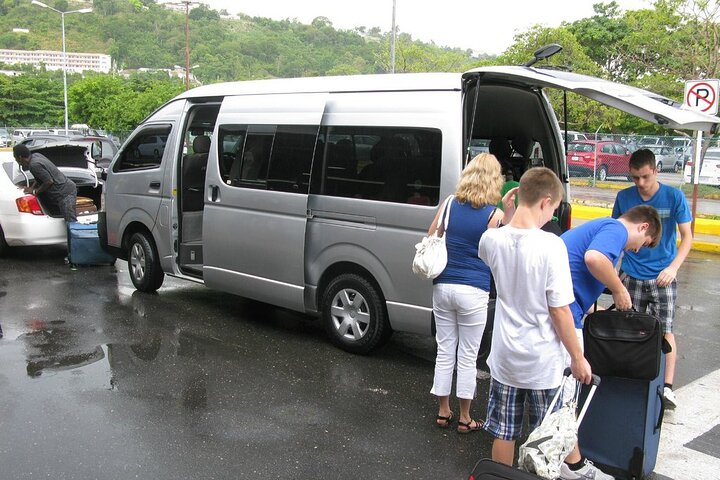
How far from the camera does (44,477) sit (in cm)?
385

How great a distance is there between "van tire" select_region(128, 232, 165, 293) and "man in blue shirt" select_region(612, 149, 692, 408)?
517 cm

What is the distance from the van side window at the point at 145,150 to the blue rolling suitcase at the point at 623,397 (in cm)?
552

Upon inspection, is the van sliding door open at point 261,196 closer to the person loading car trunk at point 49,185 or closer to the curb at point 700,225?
the person loading car trunk at point 49,185

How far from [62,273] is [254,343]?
4193mm

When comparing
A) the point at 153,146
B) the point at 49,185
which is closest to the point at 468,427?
the point at 153,146

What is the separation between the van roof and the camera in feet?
17.5

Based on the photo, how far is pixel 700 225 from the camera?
1362cm

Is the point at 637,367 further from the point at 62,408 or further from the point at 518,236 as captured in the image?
the point at 62,408

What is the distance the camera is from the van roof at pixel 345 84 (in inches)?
210

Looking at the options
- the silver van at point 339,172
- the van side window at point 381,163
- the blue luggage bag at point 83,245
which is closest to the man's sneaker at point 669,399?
the silver van at point 339,172

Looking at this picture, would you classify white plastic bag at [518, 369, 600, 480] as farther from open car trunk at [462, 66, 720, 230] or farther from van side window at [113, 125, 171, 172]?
van side window at [113, 125, 171, 172]

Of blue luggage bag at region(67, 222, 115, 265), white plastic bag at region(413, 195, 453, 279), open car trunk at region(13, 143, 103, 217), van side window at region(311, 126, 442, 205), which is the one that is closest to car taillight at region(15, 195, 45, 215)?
blue luggage bag at region(67, 222, 115, 265)

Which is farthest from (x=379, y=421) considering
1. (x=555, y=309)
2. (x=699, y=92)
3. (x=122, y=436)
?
(x=699, y=92)

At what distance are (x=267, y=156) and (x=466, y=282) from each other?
110 inches
